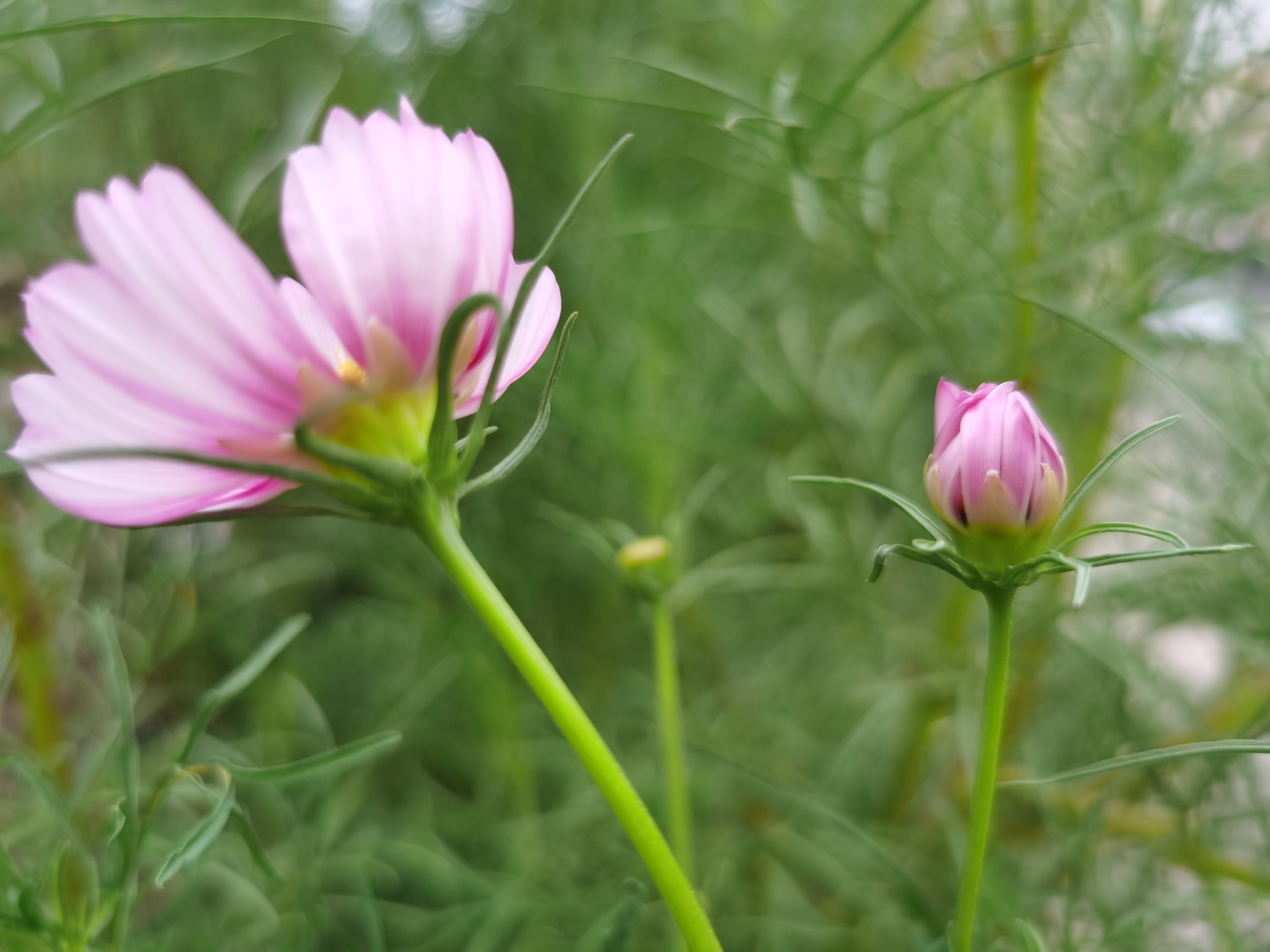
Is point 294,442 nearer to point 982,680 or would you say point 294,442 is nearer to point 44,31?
point 44,31

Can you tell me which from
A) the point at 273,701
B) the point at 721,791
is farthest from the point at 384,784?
the point at 721,791

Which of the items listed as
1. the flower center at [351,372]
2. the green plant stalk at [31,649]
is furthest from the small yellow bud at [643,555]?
the green plant stalk at [31,649]

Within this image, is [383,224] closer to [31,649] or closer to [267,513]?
[267,513]

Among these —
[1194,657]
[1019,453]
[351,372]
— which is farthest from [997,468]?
[1194,657]

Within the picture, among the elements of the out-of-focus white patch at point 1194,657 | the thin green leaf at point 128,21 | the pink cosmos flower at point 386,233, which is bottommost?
the out-of-focus white patch at point 1194,657

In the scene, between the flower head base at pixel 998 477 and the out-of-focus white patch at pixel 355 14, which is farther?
the out-of-focus white patch at pixel 355 14

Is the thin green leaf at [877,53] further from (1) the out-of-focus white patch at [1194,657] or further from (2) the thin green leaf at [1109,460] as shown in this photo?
(1) the out-of-focus white patch at [1194,657]

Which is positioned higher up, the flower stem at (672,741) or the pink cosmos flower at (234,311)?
the pink cosmos flower at (234,311)
